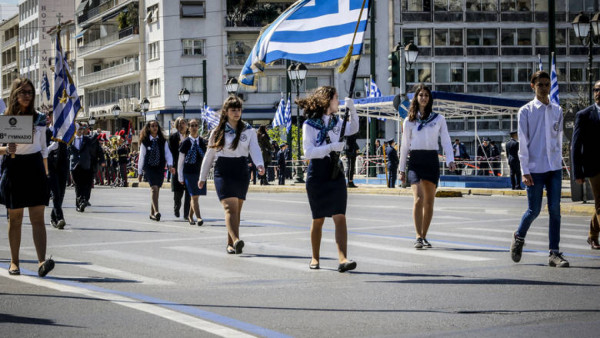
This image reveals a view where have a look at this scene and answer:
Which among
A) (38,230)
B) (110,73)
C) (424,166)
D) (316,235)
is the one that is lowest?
(316,235)

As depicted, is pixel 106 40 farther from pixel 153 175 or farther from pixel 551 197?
pixel 551 197

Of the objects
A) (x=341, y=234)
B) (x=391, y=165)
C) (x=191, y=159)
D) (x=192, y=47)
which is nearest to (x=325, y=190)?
(x=341, y=234)

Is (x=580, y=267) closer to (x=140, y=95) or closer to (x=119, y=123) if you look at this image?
(x=140, y=95)

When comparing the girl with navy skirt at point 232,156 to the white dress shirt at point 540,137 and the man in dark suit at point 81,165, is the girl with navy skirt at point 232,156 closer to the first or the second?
the white dress shirt at point 540,137

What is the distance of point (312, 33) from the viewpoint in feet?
39.6

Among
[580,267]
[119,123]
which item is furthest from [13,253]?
[119,123]

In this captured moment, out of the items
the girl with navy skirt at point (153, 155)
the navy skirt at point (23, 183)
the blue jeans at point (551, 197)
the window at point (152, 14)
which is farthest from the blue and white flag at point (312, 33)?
the window at point (152, 14)

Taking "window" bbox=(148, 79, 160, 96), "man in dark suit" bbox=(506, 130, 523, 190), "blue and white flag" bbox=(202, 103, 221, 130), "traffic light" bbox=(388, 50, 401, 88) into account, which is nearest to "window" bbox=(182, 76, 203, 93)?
"window" bbox=(148, 79, 160, 96)

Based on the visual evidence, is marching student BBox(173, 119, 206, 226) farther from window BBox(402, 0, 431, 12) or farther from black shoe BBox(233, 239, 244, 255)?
window BBox(402, 0, 431, 12)

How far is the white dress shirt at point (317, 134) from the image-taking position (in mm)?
9891

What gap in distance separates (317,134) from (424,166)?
259 centimetres

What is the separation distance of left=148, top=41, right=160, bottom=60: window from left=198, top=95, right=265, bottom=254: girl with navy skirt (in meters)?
64.8

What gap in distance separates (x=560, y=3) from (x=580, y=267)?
218 feet

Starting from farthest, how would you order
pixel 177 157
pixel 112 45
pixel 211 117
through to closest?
pixel 112 45 < pixel 211 117 < pixel 177 157
